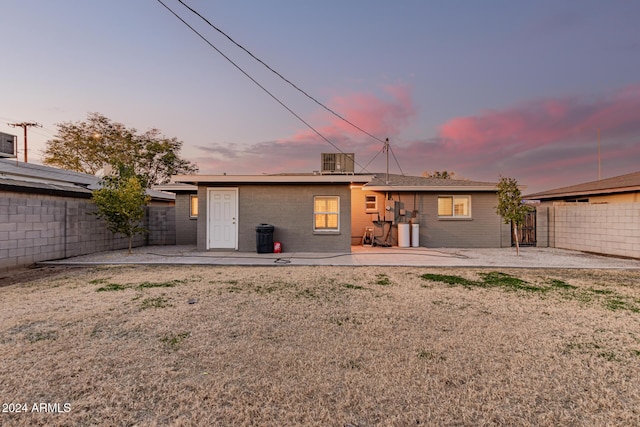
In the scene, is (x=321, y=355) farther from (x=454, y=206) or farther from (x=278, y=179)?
(x=454, y=206)

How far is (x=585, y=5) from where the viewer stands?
11.4 metres

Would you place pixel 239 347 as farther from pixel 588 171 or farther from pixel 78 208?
pixel 588 171

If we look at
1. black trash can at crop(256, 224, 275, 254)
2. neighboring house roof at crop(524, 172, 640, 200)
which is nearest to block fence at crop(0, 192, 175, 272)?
black trash can at crop(256, 224, 275, 254)

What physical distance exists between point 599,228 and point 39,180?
2225 centimetres

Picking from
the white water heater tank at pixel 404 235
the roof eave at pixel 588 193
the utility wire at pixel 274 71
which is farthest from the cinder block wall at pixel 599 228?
the utility wire at pixel 274 71

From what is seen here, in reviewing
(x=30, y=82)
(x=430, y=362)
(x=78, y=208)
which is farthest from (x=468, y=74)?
(x=30, y=82)

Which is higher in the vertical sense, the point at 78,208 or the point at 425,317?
the point at 78,208

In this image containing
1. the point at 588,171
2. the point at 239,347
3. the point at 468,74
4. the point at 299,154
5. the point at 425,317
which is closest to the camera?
the point at 239,347

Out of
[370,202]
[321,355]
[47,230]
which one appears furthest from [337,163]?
[321,355]

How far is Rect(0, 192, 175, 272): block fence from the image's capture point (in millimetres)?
7660

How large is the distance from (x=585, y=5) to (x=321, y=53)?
1058 cm

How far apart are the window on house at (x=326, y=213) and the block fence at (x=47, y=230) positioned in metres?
8.22

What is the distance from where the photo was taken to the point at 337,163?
517 inches

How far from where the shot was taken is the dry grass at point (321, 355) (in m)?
2.09
